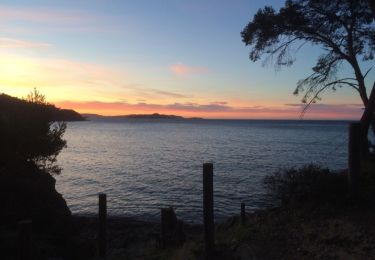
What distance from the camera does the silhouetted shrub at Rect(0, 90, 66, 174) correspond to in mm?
18328

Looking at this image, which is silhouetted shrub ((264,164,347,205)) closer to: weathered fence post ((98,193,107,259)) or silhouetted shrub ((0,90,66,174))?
weathered fence post ((98,193,107,259))

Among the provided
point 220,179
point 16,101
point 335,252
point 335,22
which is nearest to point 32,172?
point 16,101

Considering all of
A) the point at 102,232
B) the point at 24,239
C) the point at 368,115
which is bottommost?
the point at 102,232

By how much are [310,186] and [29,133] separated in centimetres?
1252

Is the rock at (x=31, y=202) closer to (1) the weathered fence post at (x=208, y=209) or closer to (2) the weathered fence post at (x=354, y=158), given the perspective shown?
(1) the weathered fence post at (x=208, y=209)

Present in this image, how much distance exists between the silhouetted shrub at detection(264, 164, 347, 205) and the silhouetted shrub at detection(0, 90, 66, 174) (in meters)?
10.9

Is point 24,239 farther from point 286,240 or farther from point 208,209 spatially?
point 286,240

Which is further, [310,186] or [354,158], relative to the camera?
[310,186]

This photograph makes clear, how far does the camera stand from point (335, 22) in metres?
19.9

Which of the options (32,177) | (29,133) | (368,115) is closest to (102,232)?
(32,177)

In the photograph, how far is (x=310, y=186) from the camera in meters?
13.9

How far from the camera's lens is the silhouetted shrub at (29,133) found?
722 inches

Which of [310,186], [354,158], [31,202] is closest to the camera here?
[354,158]

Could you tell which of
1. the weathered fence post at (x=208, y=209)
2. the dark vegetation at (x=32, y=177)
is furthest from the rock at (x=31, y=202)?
the weathered fence post at (x=208, y=209)
